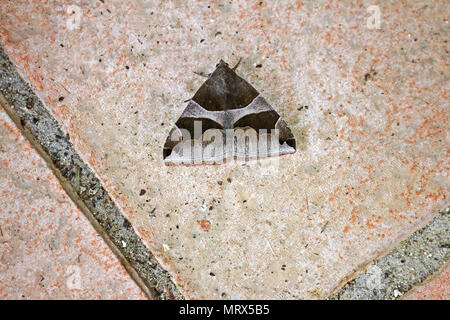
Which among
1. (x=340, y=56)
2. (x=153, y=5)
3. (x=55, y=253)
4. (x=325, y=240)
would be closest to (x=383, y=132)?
(x=340, y=56)

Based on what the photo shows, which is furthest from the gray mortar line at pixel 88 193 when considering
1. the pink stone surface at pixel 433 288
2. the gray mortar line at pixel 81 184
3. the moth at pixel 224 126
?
the moth at pixel 224 126

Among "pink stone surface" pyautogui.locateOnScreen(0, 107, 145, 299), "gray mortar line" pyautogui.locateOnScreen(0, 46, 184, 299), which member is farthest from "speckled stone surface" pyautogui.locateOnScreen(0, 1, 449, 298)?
"pink stone surface" pyautogui.locateOnScreen(0, 107, 145, 299)

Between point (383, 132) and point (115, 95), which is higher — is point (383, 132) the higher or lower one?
the lower one

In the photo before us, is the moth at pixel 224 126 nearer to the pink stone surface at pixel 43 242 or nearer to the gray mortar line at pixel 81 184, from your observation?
the gray mortar line at pixel 81 184

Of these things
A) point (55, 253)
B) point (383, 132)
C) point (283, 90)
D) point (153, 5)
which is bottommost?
point (55, 253)

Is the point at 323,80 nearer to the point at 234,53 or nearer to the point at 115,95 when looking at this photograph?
the point at 234,53

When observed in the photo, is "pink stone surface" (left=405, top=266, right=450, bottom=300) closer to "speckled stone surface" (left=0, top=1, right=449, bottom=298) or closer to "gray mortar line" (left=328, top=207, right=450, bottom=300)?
"gray mortar line" (left=328, top=207, right=450, bottom=300)
